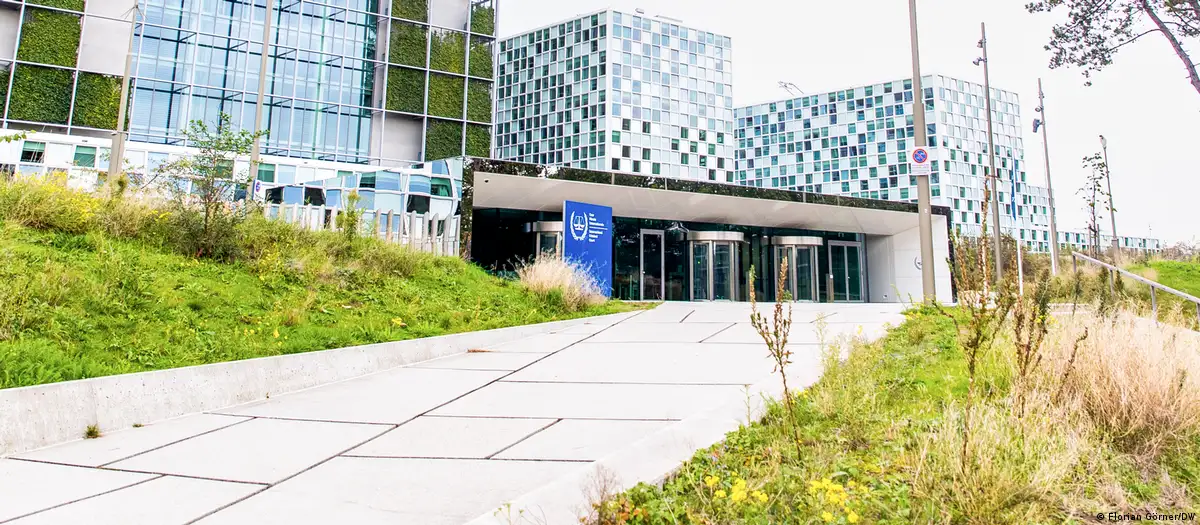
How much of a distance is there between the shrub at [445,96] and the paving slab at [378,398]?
37388mm

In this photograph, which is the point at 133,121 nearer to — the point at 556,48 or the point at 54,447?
the point at 54,447

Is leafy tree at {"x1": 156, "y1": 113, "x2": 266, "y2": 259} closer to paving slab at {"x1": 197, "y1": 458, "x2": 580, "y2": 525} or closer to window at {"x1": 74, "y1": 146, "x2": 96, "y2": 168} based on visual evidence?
paving slab at {"x1": 197, "y1": 458, "x2": 580, "y2": 525}

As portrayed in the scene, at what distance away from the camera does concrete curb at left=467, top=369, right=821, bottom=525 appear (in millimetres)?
2254

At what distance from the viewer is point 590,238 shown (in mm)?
15328

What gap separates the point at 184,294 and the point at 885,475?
6.30 metres

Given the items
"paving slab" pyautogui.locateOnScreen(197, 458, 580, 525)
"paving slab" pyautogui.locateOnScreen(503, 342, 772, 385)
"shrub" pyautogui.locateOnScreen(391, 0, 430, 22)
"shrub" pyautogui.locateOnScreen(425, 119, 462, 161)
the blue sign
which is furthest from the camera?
"shrub" pyautogui.locateOnScreen(425, 119, 462, 161)

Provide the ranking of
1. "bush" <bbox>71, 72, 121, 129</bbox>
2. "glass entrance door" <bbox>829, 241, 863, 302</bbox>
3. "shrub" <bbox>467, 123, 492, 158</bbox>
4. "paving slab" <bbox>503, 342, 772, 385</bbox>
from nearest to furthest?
"paving slab" <bbox>503, 342, 772, 385</bbox>
"glass entrance door" <bbox>829, 241, 863, 302</bbox>
"bush" <bbox>71, 72, 121, 129</bbox>
"shrub" <bbox>467, 123, 492, 158</bbox>

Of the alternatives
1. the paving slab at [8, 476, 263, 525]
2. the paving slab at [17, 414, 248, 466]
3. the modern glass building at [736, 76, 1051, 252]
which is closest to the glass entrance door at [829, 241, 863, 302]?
the paving slab at [17, 414, 248, 466]

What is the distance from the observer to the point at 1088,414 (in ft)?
11.0

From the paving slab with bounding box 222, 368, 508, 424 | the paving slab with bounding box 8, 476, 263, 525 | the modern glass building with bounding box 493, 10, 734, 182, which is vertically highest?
the modern glass building with bounding box 493, 10, 734, 182

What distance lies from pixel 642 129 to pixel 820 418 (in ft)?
225

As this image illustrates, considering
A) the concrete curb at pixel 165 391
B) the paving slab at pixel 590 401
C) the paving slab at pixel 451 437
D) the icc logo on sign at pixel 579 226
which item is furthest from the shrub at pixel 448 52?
the paving slab at pixel 451 437

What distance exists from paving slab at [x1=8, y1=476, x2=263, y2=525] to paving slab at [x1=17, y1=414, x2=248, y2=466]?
2.28 feet

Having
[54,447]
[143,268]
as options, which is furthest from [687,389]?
[143,268]
